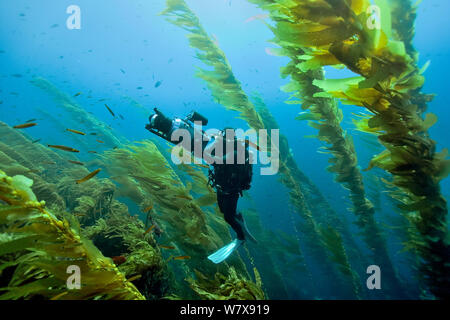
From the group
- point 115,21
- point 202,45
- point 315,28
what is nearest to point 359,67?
point 315,28

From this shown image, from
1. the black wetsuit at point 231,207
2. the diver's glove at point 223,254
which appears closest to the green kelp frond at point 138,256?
the diver's glove at point 223,254

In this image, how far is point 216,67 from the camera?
4.55m

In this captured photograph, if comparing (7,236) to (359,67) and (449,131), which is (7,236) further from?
(449,131)

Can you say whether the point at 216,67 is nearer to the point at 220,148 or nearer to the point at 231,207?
the point at 220,148

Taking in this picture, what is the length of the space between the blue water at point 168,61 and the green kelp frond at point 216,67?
1005 centimetres

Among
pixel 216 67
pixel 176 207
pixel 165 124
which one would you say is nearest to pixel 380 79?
pixel 165 124

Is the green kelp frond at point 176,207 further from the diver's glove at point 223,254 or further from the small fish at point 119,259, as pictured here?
the small fish at point 119,259

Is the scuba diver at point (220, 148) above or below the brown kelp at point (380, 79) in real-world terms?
below

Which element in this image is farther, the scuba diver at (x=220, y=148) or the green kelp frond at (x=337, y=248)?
the green kelp frond at (x=337, y=248)

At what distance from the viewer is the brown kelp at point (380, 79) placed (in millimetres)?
1180

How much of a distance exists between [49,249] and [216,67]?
434 centimetres

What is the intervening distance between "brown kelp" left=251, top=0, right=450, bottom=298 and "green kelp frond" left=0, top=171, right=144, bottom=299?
174cm

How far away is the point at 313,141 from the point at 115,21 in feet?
128

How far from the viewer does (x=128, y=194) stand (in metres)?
4.54
